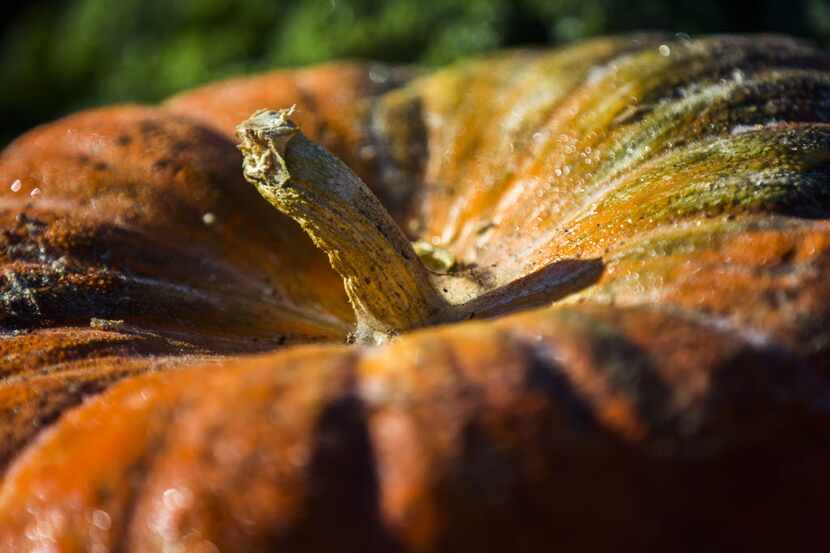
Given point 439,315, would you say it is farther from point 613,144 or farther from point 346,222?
point 613,144

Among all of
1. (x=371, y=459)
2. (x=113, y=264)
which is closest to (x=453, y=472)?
(x=371, y=459)

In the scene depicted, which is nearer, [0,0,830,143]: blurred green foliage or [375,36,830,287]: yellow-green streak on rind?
[375,36,830,287]: yellow-green streak on rind

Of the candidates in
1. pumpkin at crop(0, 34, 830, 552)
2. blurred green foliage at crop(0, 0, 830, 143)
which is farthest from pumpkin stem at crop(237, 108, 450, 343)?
blurred green foliage at crop(0, 0, 830, 143)

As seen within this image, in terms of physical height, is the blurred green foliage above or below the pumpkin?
below

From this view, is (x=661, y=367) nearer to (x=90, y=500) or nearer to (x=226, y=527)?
(x=226, y=527)

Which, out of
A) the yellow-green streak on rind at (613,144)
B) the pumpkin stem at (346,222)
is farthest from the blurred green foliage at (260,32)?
the pumpkin stem at (346,222)

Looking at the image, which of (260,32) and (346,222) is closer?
(346,222)

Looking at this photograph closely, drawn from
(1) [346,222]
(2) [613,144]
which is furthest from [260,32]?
(1) [346,222]

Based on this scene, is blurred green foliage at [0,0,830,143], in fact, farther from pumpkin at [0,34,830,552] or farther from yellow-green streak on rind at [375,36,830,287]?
pumpkin at [0,34,830,552]
